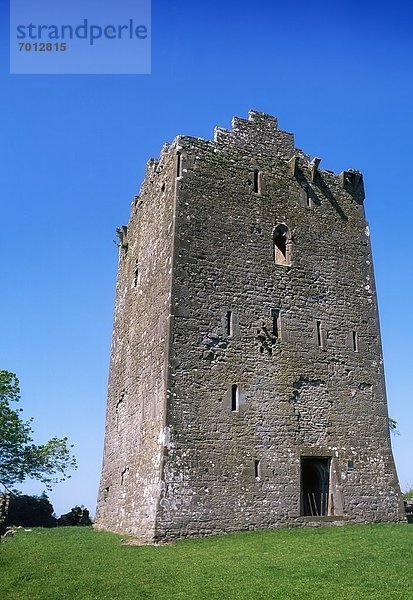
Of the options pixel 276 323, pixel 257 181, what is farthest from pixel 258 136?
pixel 276 323

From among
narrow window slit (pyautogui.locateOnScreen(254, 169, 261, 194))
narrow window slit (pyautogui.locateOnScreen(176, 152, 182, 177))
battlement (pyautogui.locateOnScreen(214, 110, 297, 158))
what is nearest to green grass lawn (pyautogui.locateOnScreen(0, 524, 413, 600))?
→ narrow window slit (pyautogui.locateOnScreen(254, 169, 261, 194))

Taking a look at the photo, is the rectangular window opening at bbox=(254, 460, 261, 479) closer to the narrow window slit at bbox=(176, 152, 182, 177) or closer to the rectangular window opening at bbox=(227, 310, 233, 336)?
the rectangular window opening at bbox=(227, 310, 233, 336)

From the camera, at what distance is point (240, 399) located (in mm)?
16859

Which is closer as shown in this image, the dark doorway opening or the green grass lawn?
the green grass lawn

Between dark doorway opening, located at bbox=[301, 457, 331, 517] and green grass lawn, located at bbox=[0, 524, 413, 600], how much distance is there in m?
1.63

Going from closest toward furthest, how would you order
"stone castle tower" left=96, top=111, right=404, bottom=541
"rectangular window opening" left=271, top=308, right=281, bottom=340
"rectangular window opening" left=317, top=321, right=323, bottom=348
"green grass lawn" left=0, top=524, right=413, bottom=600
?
1. "green grass lawn" left=0, top=524, right=413, bottom=600
2. "stone castle tower" left=96, top=111, right=404, bottom=541
3. "rectangular window opening" left=271, top=308, right=281, bottom=340
4. "rectangular window opening" left=317, top=321, right=323, bottom=348

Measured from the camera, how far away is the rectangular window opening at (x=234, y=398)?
16.8m

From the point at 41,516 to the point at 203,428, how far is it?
49.5ft

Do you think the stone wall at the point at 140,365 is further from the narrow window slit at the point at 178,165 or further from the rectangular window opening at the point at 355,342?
the rectangular window opening at the point at 355,342

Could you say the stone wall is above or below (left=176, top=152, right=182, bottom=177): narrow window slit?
below

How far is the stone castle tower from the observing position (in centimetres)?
1602

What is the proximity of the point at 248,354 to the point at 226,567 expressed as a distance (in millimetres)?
7271

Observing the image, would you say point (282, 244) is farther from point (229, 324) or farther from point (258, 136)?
point (258, 136)

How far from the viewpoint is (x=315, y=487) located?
1806 centimetres
